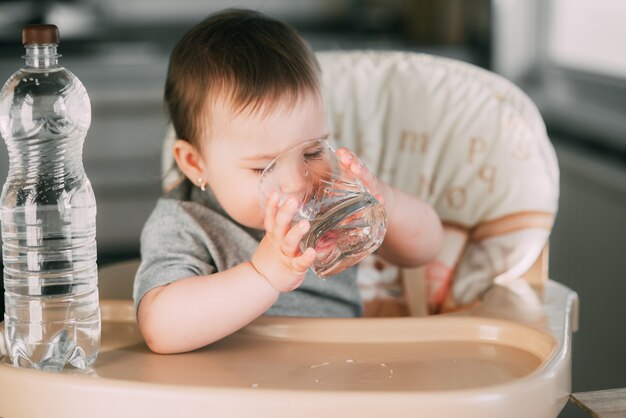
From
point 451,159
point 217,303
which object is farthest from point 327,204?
point 451,159

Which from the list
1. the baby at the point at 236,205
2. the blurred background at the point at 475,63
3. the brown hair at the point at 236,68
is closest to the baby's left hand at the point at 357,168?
the baby at the point at 236,205

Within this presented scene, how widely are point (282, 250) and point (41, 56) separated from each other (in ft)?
1.02

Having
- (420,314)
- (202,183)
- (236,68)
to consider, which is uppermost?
(236,68)

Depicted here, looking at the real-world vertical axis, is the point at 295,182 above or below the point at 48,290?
above

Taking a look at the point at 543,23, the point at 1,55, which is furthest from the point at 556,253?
the point at 1,55

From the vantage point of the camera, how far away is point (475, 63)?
3150 millimetres

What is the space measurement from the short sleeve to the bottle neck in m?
0.26

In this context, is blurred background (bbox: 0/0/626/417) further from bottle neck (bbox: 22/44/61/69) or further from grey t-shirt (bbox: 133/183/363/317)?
bottle neck (bbox: 22/44/61/69)

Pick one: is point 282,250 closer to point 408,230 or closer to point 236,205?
point 236,205

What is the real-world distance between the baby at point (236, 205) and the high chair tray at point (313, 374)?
0.05 m

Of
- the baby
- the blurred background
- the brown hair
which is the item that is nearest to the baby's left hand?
Result: the baby

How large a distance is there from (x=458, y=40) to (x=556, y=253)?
1146 millimetres

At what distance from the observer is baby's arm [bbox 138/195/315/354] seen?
938 mm

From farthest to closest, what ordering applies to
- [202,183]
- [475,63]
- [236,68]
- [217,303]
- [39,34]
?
[475,63] < [202,183] < [236,68] < [217,303] < [39,34]
